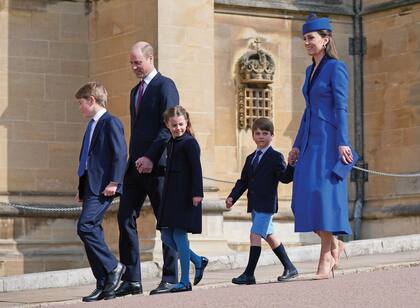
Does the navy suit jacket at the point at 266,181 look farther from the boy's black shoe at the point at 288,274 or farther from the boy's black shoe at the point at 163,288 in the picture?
the boy's black shoe at the point at 163,288

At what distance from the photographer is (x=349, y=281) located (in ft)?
33.6

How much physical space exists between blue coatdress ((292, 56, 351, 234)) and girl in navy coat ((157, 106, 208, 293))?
2.46 feet

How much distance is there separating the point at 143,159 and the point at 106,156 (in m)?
0.28

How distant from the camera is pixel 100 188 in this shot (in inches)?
420

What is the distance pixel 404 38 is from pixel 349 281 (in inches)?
357

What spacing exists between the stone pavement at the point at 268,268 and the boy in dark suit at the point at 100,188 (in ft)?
1.05

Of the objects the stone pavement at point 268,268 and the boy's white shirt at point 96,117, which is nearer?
the boy's white shirt at point 96,117

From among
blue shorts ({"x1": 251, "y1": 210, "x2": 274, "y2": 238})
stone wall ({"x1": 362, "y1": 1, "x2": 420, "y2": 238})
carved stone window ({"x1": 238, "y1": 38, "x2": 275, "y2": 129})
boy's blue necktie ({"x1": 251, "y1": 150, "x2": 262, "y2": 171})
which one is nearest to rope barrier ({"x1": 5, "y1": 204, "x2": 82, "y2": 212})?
carved stone window ({"x1": 238, "y1": 38, "x2": 275, "y2": 129})

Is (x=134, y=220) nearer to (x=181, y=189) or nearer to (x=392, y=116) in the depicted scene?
(x=181, y=189)

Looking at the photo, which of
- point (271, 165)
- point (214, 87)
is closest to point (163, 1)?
point (214, 87)

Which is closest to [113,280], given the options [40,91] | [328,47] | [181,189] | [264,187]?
[181,189]

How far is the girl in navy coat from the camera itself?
10805 millimetres

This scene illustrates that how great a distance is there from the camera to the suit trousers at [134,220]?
1091cm

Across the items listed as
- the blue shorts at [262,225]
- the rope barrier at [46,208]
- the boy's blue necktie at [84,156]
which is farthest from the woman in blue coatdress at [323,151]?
the rope barrier at [46,208]
